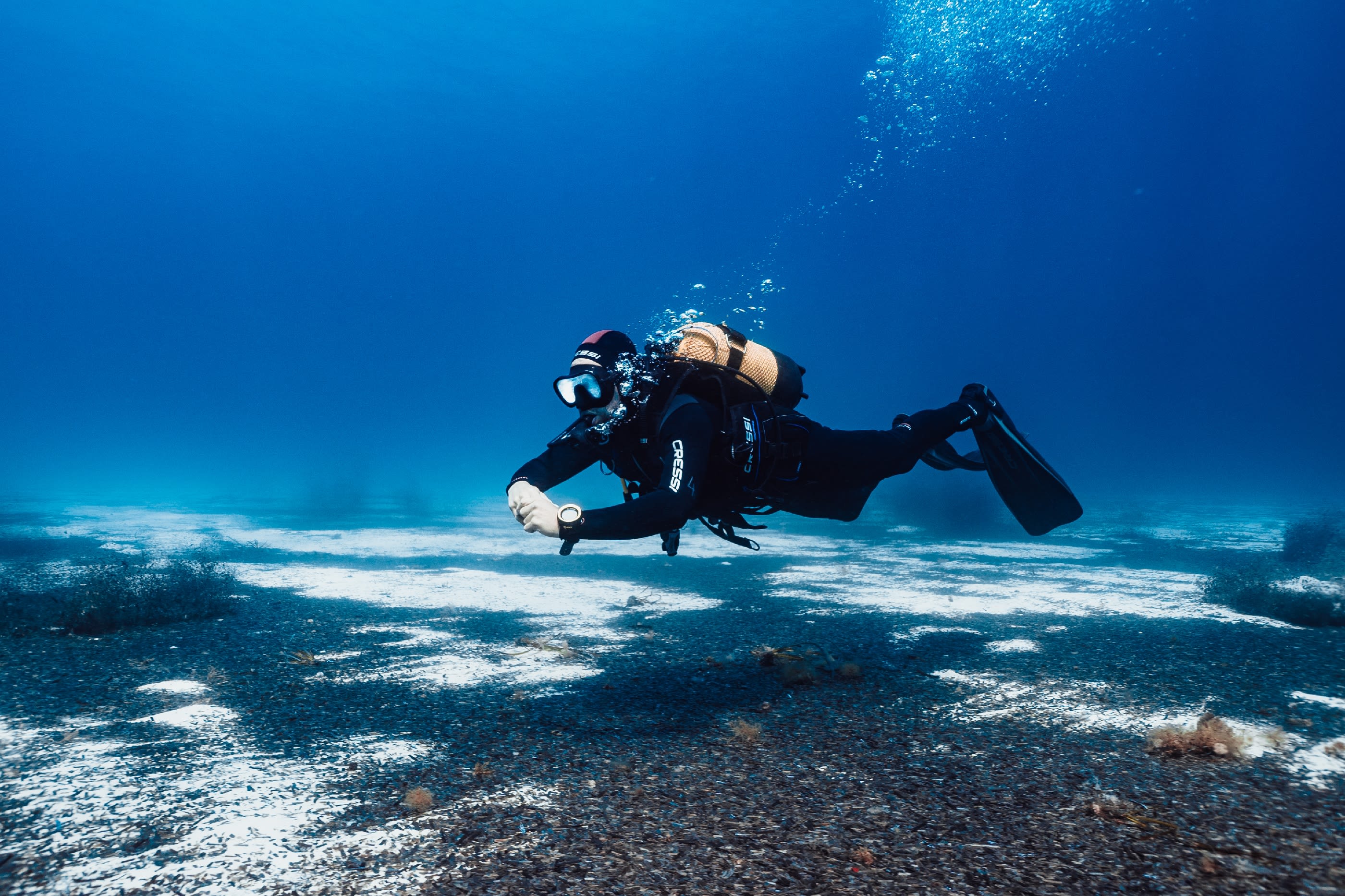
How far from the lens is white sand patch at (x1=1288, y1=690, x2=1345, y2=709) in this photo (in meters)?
4.46

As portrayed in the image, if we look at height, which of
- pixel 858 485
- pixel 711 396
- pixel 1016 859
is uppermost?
pixel 711 396

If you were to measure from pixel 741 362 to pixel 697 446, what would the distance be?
117cm

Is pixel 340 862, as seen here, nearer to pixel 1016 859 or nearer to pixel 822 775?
pixel 822 775

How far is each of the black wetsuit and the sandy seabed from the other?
4.67 ft

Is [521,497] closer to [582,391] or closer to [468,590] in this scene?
[582,391]

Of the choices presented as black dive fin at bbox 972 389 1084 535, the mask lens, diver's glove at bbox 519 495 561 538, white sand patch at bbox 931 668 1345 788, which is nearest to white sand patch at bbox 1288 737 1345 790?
white sand patch at bbox 931 668 1345 788

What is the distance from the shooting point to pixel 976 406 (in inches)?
247

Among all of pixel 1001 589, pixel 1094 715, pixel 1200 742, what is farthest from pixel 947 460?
pixel 1001 589

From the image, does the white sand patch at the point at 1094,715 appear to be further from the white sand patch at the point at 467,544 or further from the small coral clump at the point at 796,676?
the white sand patch at the point at 467,544

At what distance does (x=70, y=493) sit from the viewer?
165 ft

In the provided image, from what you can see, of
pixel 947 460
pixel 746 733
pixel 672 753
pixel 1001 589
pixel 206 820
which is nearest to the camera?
pixel 206 820

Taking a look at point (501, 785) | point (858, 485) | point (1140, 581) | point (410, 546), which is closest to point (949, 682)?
point (858, 485)

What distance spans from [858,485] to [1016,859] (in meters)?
3.08

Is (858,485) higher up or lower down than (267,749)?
higher up
